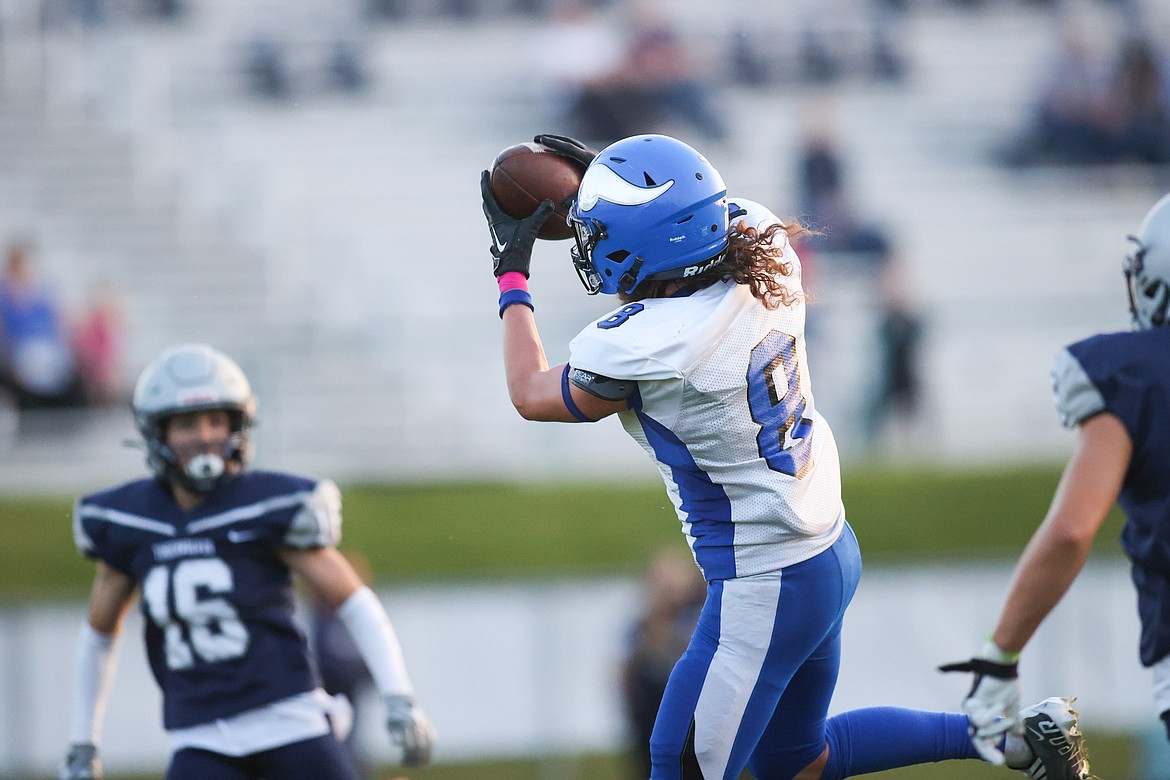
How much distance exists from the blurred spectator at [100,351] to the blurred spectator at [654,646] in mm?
4817

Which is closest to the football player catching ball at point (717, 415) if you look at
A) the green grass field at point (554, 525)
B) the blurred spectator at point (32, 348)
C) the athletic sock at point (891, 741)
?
the athletic sock at point (891, 741)

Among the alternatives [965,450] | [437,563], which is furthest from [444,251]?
[965,450]

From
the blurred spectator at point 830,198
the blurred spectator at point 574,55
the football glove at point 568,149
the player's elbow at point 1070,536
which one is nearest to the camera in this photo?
the player's elbow at point 1070,536

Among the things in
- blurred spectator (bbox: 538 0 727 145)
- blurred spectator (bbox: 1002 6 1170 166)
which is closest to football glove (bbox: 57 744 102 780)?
blurred spectator (bbox: 538 0 727 145)

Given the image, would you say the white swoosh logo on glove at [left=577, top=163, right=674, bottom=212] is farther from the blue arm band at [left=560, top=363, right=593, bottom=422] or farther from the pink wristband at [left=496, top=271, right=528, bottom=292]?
the blue arm band at [left=560, top=363, right=593, bottom=422]

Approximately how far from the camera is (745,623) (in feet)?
12.5

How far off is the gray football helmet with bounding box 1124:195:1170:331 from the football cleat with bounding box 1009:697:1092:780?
1000mm

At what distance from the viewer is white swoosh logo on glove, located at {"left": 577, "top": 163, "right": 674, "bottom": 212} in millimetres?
3797

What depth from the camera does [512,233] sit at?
4121mm

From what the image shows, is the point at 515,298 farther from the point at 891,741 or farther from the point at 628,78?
the point at 628,78

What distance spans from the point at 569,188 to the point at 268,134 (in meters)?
10.6

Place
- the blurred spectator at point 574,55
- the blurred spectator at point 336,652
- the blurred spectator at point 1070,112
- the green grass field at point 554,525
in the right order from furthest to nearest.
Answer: the blurred spectator at point 1070,112, the blurred spectator at point 574,55, the green grass field at point 554,525, the blurred spectator at point 336,652

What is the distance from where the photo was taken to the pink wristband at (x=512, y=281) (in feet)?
13.2

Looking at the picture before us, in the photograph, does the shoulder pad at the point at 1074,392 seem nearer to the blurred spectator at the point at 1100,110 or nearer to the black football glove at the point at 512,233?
the black football glove at the point at 512,233
